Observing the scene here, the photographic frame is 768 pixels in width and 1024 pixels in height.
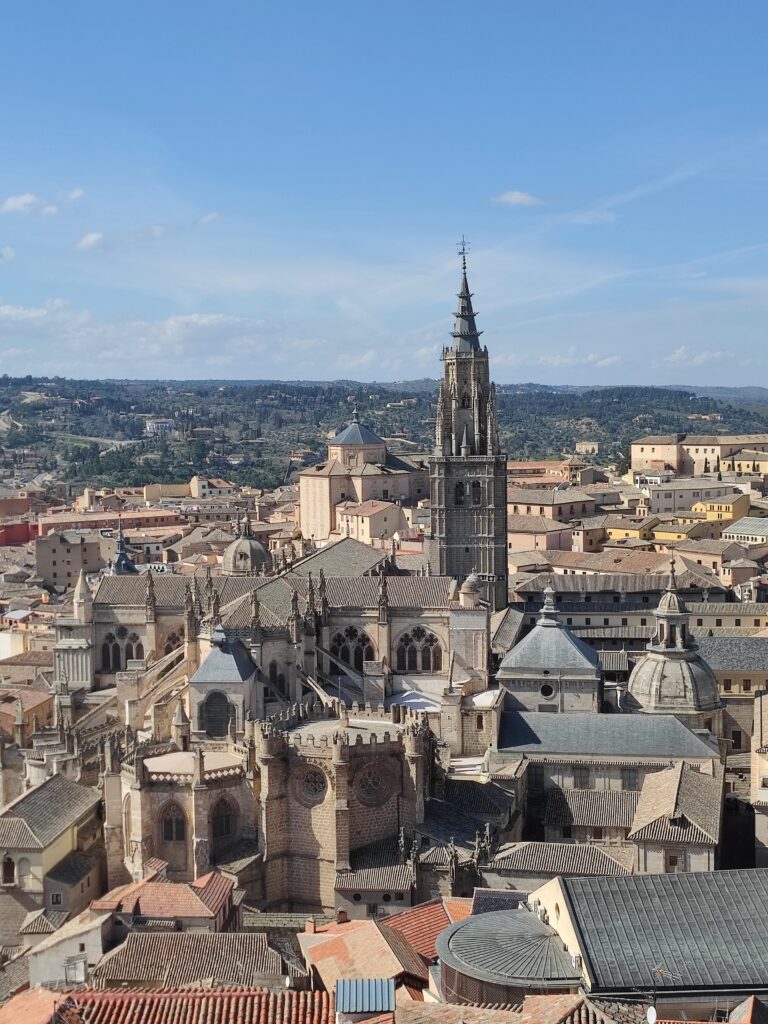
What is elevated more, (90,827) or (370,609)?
(370,609)

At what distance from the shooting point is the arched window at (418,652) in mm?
56750

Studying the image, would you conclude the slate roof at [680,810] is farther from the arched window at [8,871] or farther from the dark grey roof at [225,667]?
the arched window at [8,871]

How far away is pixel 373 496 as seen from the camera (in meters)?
120

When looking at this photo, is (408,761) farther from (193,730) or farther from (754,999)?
(754,999)

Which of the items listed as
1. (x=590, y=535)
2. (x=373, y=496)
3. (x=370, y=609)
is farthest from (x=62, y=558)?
(x=370, y=609)

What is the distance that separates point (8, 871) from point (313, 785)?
9.55 meters

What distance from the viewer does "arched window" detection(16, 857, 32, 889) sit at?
129ft

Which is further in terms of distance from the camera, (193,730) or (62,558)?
(62,558)

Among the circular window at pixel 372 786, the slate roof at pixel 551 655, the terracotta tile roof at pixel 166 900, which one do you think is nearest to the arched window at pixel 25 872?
the terracotta tile roof at pixel 166 900

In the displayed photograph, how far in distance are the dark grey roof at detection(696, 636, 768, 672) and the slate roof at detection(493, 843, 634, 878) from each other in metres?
21.2

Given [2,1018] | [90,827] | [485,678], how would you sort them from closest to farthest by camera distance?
[2,1018] → [90,827] → [485,678]

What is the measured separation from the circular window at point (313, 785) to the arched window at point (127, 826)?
5443mm

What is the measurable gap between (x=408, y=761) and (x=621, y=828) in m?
8.19

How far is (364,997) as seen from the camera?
24969 millimetres
